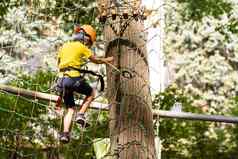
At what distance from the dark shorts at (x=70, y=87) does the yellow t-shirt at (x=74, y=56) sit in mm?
40

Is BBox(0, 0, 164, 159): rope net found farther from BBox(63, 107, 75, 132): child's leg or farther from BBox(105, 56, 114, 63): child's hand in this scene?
BBox(63, 107, 75, 132): child's leg

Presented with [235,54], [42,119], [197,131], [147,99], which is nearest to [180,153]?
[197,131]

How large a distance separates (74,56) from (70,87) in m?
0.21

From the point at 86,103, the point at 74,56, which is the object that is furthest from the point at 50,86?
the point at 74,56

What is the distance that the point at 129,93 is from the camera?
3652 millimetres

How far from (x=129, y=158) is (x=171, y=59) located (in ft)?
38.1

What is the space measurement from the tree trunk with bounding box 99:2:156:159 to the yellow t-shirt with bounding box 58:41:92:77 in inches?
6.3

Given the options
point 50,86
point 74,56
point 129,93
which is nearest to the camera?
point 129,93

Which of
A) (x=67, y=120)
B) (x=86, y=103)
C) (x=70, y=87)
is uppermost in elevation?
(x=70, y=87)

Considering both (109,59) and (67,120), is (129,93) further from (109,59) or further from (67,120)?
(67,120)

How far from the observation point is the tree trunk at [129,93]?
3.55 meters

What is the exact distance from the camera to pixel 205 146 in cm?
836

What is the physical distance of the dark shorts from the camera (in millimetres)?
3820

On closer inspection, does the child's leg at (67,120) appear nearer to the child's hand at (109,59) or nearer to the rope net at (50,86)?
the rope net at (50,86)
